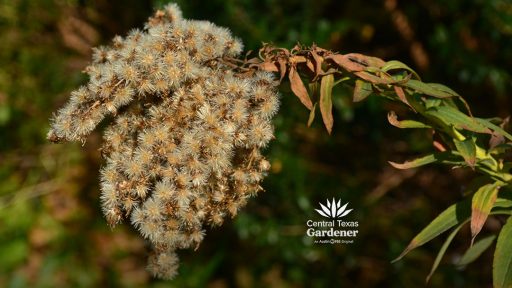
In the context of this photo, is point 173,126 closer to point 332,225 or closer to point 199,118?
point 199,118

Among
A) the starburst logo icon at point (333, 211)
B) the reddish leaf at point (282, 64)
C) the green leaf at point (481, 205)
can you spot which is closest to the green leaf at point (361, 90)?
the reddish leaf at point (282, 64)

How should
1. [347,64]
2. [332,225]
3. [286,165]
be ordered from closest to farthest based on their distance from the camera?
1. [347,64]
2. [332,225]
3. [286,165]

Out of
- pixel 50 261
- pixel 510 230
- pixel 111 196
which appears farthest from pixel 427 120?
pixel 50 261

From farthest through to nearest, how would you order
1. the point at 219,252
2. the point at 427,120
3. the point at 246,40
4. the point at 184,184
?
the point at 219,252
the point at 246,40
the point at 427,120
the point at 184,184

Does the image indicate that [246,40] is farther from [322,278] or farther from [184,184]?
[184,184]

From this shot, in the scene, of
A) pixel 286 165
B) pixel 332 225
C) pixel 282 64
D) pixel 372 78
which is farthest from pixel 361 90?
pixel 286 165
